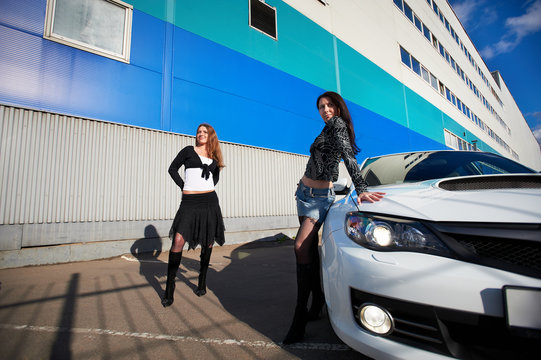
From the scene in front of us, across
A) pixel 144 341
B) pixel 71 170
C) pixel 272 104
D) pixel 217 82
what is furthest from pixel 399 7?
pixel 144 341

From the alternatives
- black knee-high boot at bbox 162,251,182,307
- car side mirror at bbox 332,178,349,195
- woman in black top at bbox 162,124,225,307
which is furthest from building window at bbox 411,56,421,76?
black knee-high boot at bbox 162,251,182,307

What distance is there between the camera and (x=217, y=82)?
688cm

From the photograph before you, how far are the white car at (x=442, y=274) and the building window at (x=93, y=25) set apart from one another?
6345 millimetres

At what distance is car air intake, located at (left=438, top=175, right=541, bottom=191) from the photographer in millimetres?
1370

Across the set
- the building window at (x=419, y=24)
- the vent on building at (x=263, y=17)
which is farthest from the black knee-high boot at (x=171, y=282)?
the building window at (x=419, y=24)

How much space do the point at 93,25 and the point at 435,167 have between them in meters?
6.84

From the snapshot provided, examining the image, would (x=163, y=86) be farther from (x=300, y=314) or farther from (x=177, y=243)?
(x=300, y=314)

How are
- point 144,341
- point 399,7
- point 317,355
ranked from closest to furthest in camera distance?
point 317,355 < point 144,341 < point 399,7

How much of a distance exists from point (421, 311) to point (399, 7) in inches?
791

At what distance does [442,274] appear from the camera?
990 mm

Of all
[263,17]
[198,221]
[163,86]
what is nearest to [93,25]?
[163,86]

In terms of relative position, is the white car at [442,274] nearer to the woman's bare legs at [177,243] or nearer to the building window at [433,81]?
the woman's bare legs at [177,243]

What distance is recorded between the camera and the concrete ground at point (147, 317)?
159cm

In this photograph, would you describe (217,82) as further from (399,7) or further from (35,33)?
(399,7)
